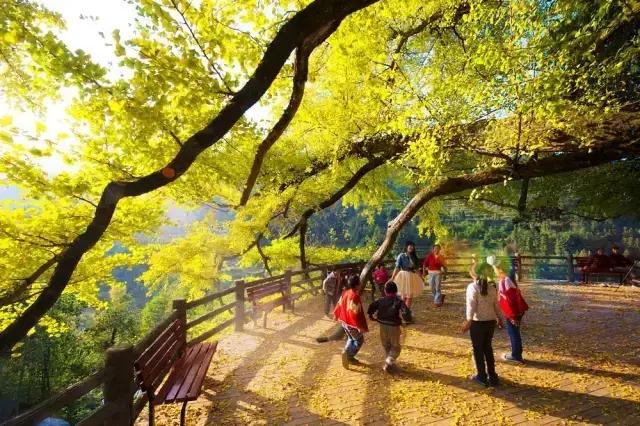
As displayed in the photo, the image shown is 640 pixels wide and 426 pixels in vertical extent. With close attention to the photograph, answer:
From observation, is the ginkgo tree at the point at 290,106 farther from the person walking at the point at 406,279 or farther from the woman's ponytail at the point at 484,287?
the woman's ponytail at the point at 484,287

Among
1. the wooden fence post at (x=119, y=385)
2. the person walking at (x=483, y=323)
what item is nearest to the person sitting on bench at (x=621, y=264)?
the person walking at (x=483, y=323)

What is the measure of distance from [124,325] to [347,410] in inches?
1878

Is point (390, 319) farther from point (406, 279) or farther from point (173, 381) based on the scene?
point (173, 381)

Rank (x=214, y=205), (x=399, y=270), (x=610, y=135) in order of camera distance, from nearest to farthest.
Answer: (x=610, y=135), (x=399, y=270), (x=214, y=205)

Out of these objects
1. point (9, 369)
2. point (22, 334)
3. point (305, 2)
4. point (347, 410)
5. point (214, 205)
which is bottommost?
point (9, 369)

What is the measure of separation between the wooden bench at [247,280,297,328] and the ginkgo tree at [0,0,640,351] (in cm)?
201

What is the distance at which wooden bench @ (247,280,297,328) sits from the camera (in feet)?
34.0

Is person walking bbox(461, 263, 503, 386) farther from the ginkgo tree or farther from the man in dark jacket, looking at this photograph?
the ginkgo tree

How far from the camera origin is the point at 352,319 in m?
6.85

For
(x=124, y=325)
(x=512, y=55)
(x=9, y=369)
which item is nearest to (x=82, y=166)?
(x=512, y=55)

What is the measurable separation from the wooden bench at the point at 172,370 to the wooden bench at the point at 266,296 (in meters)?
3.66

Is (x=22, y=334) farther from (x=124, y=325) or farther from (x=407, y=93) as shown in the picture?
(x=124, y=325)

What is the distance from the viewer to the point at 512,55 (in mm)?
6062

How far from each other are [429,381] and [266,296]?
6.43m
